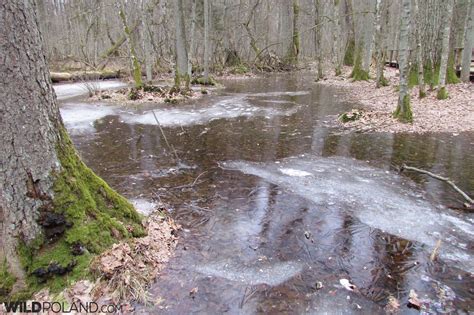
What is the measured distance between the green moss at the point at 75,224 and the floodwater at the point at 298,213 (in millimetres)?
734

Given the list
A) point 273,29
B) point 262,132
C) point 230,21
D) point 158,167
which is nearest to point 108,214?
point 158,167

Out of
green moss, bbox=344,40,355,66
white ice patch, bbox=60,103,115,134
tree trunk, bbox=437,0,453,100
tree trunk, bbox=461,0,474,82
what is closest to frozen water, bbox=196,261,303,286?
white ice patch, bbox=60,103,115,134

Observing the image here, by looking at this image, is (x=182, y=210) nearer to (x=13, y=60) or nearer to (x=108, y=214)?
(x=108, y=214)

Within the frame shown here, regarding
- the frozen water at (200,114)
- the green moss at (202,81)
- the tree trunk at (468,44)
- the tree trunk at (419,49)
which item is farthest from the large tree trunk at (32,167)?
the green moss at (202,81)

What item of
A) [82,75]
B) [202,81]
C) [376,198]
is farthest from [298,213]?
[82,75]

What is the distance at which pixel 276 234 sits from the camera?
180 inches

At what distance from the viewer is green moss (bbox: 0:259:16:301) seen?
9.82 ft

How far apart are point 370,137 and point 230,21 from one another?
82.5 feet

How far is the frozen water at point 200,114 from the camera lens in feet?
39.1

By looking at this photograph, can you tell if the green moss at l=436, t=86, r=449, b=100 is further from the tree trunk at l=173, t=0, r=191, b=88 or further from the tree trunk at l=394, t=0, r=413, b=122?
the tree trunk at l=173, t=0, r=191, b=88

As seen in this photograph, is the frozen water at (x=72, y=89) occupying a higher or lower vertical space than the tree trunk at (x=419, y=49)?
lower

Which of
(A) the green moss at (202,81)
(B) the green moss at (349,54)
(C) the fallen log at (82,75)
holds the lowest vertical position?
(A) the green moss at (202,81)

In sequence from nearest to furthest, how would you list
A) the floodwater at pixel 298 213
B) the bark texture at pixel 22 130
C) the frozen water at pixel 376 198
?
the bark texture at pixel 22 130, the floodwater at pixel 298 213, the frozen water at pixel 376 198

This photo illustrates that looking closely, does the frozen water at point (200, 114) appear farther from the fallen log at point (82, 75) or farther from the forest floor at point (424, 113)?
the fallen log at point (82, 75)
